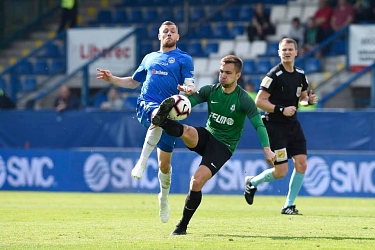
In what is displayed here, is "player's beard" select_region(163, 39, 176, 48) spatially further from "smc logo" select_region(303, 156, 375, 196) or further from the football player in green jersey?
"smc logo" select_region(303, 156, 375, 196)

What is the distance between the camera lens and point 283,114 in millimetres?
12969

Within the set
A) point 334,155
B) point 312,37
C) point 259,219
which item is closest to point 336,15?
point 312,37

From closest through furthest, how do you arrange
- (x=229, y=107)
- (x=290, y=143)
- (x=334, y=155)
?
(x=229, y=107) < (x=290, y=143) < (x=334, y=155)

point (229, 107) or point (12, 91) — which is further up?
point (229, 107)

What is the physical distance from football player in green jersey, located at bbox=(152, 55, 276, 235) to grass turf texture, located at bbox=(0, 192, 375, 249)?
26.7 inches

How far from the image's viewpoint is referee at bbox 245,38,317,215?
1312cm

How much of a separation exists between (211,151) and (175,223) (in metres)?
1.59

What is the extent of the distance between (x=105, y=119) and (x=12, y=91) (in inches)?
149

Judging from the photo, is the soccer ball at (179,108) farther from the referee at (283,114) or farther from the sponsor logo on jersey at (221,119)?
the referee at (283,114)

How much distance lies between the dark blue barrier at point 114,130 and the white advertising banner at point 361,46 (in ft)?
8.31

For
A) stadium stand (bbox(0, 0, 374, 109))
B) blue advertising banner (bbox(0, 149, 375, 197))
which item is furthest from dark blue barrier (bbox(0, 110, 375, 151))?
stadium stand (bbox(0, 0, 374, 109))

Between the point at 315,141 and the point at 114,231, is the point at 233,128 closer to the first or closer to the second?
the point at 114,231

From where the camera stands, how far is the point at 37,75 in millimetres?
26000

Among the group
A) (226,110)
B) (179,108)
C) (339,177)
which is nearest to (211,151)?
(226,110)
